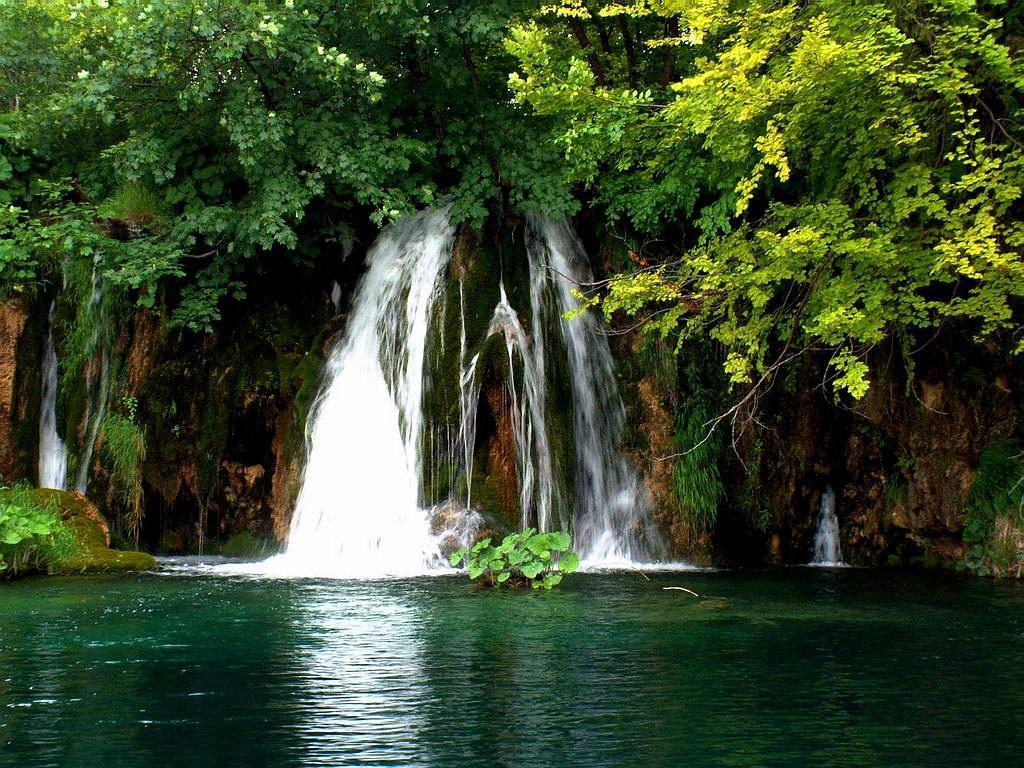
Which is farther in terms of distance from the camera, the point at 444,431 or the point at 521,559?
the point at 444,431

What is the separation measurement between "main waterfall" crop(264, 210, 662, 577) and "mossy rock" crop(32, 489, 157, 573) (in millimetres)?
1500

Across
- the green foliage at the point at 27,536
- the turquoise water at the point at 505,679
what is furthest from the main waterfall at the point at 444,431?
the turquoise water at the point at 505,679

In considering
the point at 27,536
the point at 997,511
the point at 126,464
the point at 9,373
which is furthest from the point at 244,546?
the point at 997,511

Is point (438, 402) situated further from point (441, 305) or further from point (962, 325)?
point (962, 325)

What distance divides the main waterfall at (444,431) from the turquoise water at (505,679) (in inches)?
107

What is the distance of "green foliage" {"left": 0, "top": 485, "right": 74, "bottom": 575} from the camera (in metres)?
9.98

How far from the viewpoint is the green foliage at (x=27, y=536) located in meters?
9.98

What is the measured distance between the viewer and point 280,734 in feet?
14.0

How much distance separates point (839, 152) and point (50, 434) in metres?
10.6

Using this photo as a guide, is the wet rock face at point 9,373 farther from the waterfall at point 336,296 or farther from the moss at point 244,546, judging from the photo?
the waterfall at point 336,296

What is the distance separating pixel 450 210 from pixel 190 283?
4.01 metres

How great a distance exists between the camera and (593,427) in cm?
1256

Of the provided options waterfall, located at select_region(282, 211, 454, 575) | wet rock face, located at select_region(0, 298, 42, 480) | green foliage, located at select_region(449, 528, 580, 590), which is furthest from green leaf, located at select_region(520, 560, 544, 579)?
wet rock face, located at select_region(0, 298, 42, 480)

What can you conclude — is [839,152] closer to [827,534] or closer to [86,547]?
[827,534]
